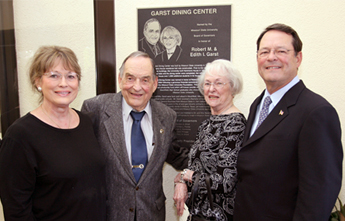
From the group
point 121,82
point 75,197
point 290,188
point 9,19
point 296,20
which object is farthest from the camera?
point 9,19

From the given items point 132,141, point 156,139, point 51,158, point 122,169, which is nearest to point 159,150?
point 156,139

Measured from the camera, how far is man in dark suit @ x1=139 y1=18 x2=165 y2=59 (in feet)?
8.37

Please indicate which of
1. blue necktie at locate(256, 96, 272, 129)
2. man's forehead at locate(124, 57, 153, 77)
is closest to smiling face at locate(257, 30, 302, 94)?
blue necktie at locate(256, 96, 272, 129)

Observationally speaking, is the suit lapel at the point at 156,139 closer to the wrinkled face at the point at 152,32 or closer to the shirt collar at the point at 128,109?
the shirt collar at the point at 128,109

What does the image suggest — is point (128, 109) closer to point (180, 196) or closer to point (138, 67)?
point (138, 67)

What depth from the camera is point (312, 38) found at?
7.80ft

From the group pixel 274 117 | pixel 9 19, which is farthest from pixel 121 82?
pixel 9 19

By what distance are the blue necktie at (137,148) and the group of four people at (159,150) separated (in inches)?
0.4

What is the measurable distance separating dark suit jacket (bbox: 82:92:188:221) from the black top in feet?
0.60

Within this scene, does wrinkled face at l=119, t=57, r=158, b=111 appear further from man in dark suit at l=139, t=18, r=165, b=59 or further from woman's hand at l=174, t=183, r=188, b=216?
woman's hand at l=174, t=183, r=188, b=216

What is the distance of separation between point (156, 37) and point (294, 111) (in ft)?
5.48

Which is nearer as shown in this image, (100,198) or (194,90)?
(100,198)

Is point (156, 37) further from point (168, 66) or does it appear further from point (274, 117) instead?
point (274, 117)

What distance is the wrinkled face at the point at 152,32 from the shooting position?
2.55m
